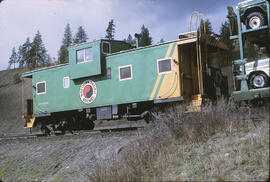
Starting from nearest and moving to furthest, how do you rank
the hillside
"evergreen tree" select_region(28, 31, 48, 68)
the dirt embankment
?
1. the dirt embankment
2. the hillside
3. "evergreen tree" select_region(28, 31, 48, 68)

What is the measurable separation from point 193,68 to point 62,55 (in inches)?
1656

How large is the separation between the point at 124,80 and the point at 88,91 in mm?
2068

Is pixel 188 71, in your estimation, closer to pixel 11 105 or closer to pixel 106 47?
pixel 106 47

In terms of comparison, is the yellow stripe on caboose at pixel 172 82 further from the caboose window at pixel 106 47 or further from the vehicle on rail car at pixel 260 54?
the caboose window at pixel 106 47

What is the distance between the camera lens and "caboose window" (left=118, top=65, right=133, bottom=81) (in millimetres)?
11797

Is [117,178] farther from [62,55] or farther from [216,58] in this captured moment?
[62,55]

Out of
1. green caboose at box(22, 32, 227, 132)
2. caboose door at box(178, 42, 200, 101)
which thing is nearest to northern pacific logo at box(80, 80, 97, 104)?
green caboose at box(22, 32, 227, 132)

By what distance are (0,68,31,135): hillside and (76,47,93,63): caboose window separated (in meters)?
16.8

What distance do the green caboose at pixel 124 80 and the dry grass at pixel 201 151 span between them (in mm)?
3845

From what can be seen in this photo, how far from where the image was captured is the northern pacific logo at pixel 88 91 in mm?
12789

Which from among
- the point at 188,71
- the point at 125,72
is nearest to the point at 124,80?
the point at 125,72

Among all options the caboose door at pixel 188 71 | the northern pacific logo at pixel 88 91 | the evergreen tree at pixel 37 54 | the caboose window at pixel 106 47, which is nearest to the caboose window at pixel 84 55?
the caboose window at pixel 106 47

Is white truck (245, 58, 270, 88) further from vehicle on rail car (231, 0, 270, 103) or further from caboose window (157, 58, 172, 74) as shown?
caboose window (157, 58, 172, 74)

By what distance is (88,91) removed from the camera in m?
13.0
